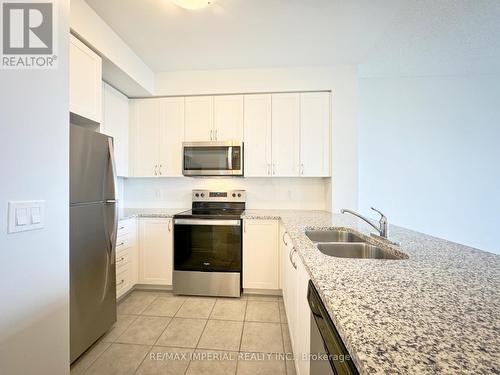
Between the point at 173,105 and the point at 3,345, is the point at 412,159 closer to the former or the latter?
the point at 173,105

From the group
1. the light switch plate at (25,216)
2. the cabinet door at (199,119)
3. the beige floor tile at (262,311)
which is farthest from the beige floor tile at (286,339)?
the cabinet door at (199,119)

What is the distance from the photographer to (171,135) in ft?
9.21

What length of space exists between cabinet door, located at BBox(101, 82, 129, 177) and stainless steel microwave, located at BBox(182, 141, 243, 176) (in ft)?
2.50

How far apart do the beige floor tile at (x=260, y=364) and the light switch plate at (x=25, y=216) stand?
4.81 feet

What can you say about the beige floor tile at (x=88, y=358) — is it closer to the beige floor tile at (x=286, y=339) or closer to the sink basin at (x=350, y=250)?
the beige floor tile at (x=286, y=339)

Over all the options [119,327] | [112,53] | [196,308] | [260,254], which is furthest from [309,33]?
[119,327]

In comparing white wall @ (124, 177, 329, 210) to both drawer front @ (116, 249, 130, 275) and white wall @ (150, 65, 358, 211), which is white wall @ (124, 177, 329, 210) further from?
drawer front @ (116, 249, 130, 275)

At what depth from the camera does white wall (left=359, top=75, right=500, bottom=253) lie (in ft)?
9.19

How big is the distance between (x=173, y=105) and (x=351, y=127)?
87.0 inches

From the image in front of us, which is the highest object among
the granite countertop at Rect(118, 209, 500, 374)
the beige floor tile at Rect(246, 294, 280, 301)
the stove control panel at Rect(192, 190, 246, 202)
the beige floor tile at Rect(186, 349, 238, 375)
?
the stove control panel at Rect(192, 190, 246, 202)

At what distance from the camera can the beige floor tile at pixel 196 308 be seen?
2104 millimetres

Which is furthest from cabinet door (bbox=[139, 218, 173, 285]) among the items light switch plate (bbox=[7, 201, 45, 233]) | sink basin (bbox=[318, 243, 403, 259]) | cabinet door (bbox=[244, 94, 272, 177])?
sink basin (bbox=[318, 243, 403, 259])

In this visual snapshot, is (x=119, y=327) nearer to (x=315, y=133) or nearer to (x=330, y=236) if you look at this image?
(x=330, y=236)

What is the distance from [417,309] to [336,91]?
2.58 metres
